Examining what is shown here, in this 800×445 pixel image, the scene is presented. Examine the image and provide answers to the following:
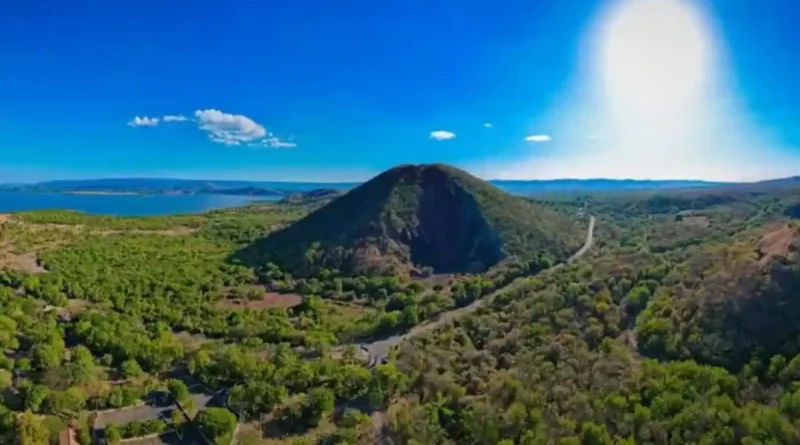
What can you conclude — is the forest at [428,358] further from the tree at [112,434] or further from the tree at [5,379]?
the tree at [5,379]

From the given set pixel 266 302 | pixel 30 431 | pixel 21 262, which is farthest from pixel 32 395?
pixel 21 262

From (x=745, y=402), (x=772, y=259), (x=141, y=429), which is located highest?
(x=772, y=259)

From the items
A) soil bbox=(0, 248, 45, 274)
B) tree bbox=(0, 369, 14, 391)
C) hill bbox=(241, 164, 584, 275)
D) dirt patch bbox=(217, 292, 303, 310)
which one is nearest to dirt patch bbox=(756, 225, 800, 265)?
hill bbox=(241, 164, 584, 275)

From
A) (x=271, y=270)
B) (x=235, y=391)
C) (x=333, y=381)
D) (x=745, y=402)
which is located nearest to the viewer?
(x=745, y=402)

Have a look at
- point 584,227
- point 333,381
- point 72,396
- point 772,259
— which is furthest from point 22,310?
point 584,227

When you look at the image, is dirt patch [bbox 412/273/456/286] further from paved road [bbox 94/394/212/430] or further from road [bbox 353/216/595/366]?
paved road [bbox 94/394/212/430]

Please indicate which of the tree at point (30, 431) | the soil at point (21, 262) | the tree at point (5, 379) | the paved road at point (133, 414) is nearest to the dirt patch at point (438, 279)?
the paved road at point (133, 414)

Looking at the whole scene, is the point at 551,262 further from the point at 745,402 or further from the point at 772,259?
the point at 745,402
